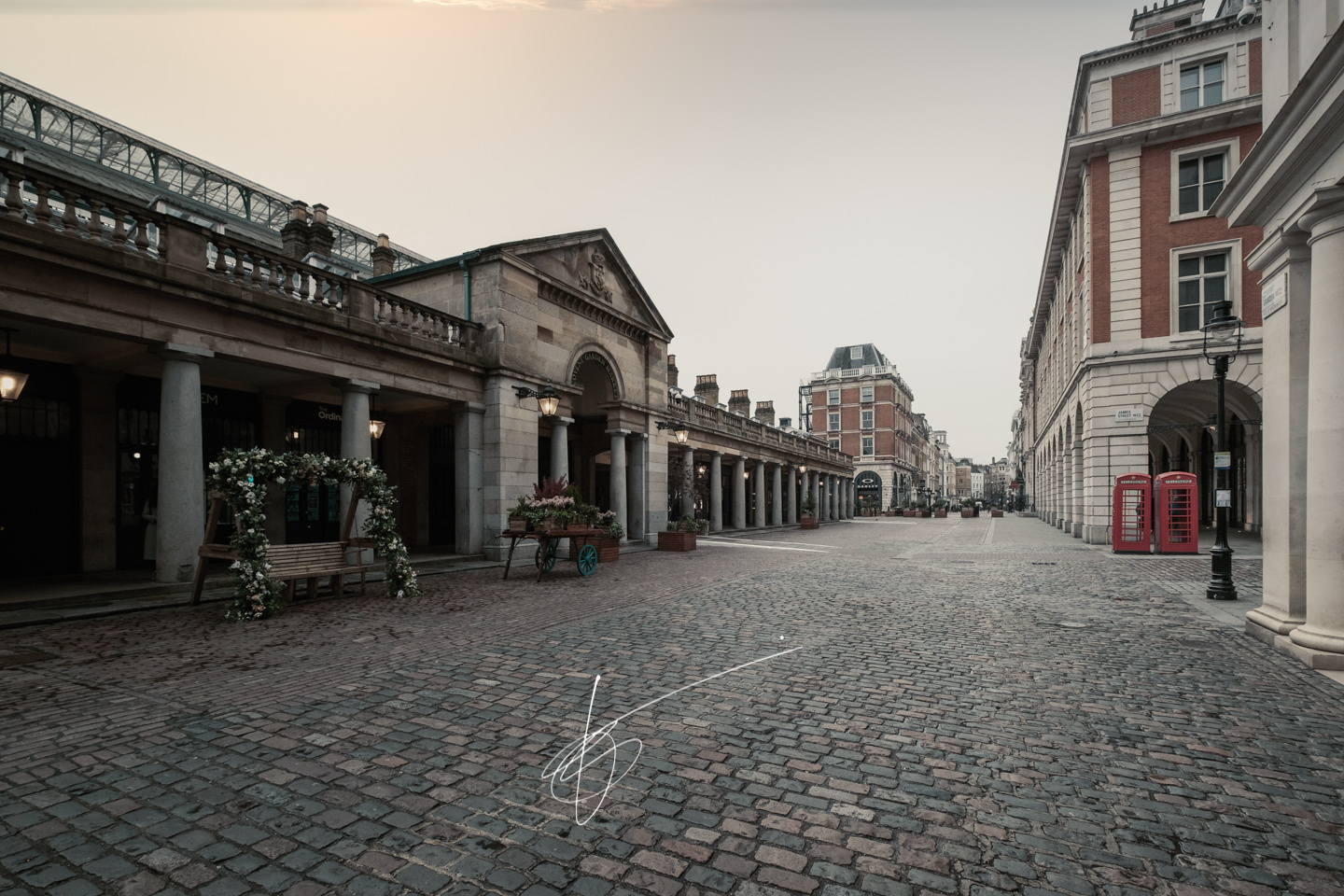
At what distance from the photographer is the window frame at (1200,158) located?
20.0 m

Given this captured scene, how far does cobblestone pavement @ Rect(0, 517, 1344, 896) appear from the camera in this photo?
9.27 ft

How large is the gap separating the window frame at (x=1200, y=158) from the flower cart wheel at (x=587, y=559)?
22.2m

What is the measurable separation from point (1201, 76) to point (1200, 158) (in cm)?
291

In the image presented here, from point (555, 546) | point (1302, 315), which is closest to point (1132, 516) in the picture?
point (1302, 315)

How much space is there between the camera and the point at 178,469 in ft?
31.8

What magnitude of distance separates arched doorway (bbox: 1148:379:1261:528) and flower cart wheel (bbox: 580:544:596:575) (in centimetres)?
1840

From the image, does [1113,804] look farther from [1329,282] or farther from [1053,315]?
[1053,315]

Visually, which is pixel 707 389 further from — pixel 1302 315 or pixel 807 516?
pixel 1302 315

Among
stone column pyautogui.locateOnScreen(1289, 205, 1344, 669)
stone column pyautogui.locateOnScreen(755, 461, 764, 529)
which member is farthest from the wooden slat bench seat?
stone column pyautogui.locateOnScreen(755, 461, 764, 529)

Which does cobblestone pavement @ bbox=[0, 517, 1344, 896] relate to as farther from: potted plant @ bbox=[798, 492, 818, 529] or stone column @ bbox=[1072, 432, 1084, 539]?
potted plant @ bbox=[798, 492, 818, 529]

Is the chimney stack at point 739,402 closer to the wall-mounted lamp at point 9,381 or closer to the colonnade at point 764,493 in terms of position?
the colonnade at point 764,493

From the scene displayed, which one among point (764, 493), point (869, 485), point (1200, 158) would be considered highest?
point (1200, 158)

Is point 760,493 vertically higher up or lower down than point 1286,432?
lower down

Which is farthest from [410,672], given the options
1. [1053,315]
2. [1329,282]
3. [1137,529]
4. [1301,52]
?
[1053,315]
